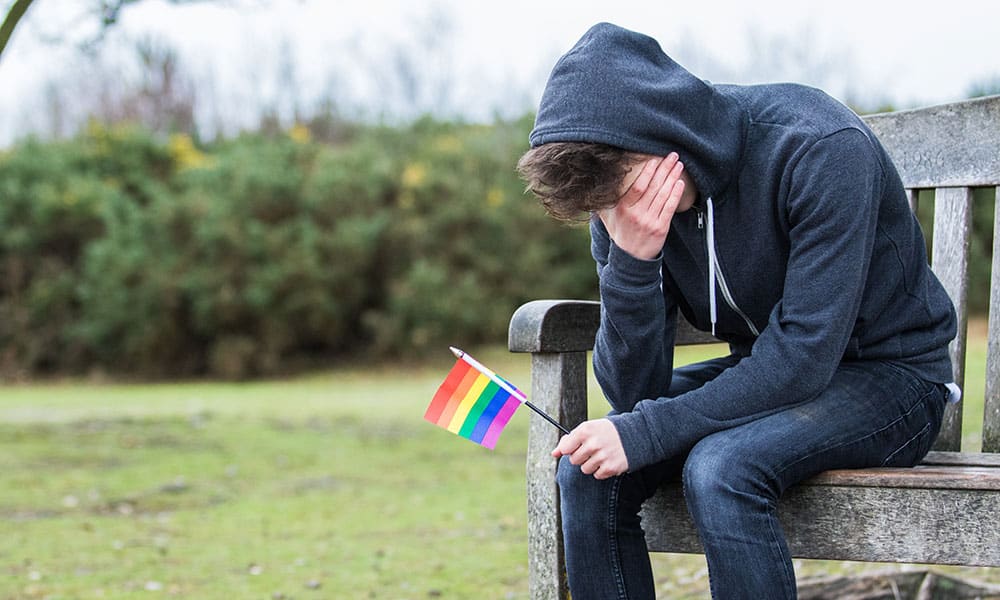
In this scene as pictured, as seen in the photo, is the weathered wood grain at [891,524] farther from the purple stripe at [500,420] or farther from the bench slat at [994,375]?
the bench slat at [994,375]

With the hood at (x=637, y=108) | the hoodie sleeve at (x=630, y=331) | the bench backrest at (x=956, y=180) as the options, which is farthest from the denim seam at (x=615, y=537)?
the bench backrest at (x=956, y=180)

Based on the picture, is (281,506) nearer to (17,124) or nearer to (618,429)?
(618,429)

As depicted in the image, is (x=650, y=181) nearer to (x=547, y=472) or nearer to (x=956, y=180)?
(x=547, y=472)

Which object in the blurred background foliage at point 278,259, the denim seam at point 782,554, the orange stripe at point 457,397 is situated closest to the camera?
the denim seam at point 782,554

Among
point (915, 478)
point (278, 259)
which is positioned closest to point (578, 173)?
point (915, 478)

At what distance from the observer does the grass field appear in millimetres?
3541

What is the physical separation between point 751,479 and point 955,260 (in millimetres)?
1080

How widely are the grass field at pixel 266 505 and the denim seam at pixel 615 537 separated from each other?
1.25 meters

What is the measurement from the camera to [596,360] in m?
2.30

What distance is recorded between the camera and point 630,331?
2182 mm

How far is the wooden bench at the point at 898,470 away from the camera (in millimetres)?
1889

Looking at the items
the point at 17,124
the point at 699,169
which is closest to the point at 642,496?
the point at 699,169

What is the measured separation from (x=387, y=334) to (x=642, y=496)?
9.30m

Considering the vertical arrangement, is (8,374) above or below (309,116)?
below
